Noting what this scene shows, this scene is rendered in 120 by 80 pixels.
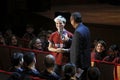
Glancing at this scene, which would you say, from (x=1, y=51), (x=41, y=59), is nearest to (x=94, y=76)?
(x=41, y=59)

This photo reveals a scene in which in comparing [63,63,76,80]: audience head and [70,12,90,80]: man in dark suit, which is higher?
[70,12,90,80]: man in dark suit

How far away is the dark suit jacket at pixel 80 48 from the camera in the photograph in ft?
15.4

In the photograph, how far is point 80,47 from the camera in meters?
4.71

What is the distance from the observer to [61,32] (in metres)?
5.18

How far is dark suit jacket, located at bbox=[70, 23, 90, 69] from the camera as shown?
4.70m

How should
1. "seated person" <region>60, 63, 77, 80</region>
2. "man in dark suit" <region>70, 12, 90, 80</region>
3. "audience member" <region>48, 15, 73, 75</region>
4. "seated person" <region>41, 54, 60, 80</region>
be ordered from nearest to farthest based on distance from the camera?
"seated person" <region>60, 63, 77, 80</region>
"seated person" <region>41, 54, 60, 80</region>
"man in dark suit" <region>70, 12, 90, 80</region>
"audience member" <region>48, 15, 73, 75</region>

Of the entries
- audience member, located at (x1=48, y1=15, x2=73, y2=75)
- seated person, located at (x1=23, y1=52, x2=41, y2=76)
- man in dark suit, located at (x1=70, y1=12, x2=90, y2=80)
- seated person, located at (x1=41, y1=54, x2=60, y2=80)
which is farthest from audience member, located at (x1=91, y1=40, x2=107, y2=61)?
seated person, located at (x1=23, y1=52, x2=41, y2=76)

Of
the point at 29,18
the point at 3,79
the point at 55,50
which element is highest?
the point at 29,18

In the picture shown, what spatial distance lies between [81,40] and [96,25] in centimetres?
490

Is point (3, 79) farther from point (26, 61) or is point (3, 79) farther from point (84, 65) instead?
point (84, 65)

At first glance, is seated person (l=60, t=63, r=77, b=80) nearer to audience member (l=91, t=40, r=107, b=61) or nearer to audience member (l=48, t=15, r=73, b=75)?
audience member (l=48, t=15, r=73, b=75)

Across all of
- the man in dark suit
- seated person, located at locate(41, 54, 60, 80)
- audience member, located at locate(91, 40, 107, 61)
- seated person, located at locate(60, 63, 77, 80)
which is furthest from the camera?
audience member, located at locate(91, 40, 107, 61)

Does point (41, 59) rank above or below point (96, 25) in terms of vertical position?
below

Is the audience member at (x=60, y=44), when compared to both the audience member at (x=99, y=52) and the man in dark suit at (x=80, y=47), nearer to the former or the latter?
the man in dark suit at (x=80, y=47)
